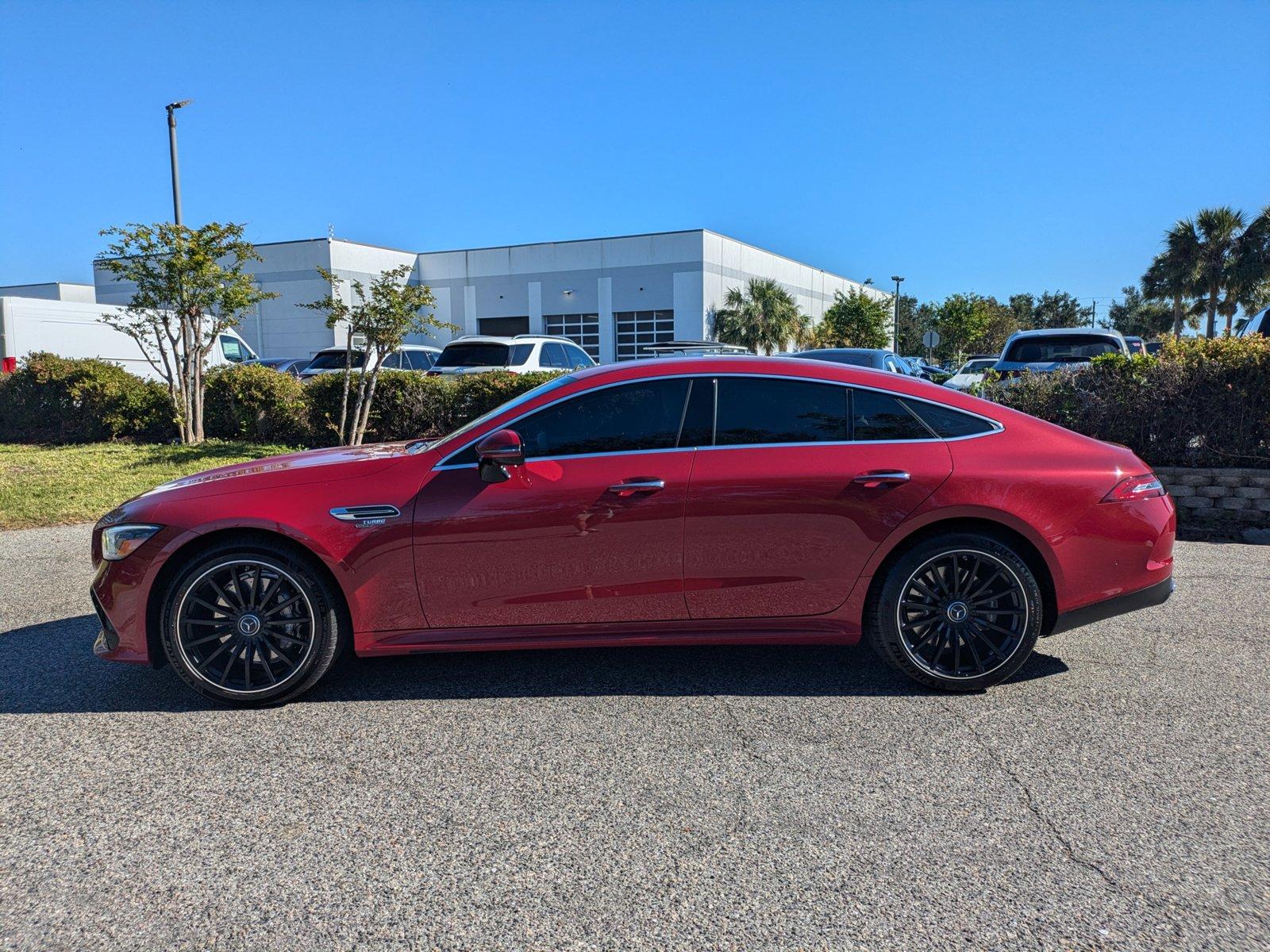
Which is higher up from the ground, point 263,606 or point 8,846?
point 263,606

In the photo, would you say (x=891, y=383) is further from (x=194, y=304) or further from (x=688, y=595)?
(x=194, y=304)

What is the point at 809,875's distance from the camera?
2.73 m

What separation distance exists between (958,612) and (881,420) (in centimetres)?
98

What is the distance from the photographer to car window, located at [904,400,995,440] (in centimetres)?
431

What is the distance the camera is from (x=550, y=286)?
43.8m

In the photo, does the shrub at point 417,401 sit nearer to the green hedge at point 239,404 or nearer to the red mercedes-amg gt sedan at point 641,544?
the green hedge at point 239,404

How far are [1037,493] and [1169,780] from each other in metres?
1.35

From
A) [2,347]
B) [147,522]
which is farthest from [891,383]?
[2,347]

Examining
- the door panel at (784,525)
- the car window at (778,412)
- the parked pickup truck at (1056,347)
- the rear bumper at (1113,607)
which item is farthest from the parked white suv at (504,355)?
the rear bumper at (1113,607)

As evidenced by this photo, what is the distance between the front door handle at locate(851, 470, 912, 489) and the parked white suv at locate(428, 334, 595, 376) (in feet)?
37.5

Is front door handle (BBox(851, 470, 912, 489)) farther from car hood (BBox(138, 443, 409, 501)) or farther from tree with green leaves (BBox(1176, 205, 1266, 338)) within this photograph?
tree with green leaves (BBox(1176, 205, 1266, 338))

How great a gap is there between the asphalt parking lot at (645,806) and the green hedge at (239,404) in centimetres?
767

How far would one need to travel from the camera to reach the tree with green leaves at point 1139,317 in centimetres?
6594

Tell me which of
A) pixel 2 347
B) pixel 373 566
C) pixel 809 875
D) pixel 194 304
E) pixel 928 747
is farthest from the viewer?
pixel 2 347
